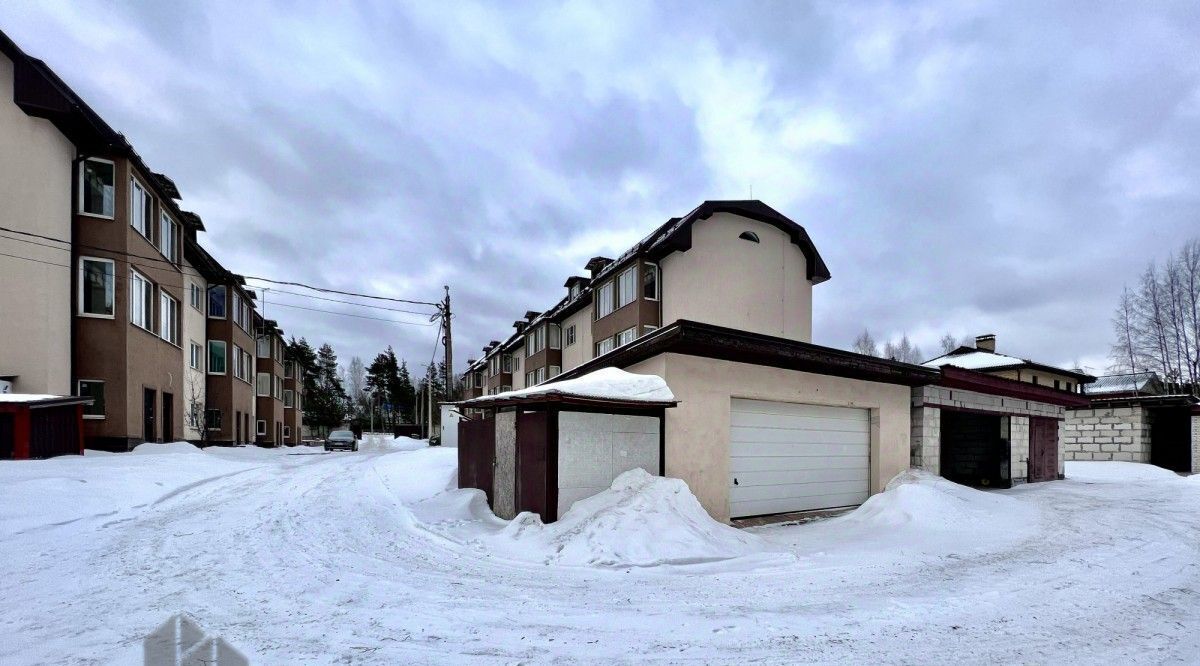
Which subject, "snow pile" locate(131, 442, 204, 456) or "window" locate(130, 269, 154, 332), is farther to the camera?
"window" locate(130, 269, 154, 332)

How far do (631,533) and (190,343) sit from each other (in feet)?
82.8

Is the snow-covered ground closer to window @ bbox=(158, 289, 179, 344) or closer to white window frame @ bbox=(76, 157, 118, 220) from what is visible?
white window frame @ bbox=(76, 157, 118, 220)

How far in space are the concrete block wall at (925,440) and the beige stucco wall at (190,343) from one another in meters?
25.6

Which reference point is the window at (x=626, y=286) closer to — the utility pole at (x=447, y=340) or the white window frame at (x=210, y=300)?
the utility pole at (x=447, y=340)

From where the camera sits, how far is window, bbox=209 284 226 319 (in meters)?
27.7

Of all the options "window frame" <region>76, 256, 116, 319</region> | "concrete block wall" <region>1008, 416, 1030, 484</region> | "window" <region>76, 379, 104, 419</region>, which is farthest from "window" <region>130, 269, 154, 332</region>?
"concrete block wall" <region>1008, 416, 1030, 484</region>

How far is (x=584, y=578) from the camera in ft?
20.7

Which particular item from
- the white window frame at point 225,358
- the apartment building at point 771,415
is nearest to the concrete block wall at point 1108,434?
the apartment building at point 771,415

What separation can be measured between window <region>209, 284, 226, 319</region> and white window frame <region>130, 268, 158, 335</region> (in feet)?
29.6

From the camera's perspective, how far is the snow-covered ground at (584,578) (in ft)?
14.3

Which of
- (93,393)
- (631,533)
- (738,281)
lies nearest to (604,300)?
(738,281)

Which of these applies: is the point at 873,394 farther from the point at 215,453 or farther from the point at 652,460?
the point at 215,453

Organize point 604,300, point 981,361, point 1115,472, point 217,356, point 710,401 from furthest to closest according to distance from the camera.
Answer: point 981,361
point 217,356
point 604,300
point 1115,472
point 710,401

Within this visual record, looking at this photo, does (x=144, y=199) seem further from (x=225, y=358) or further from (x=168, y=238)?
(x=225, y=358)
